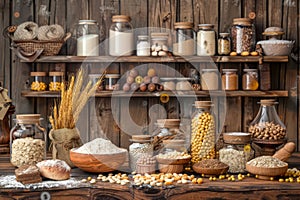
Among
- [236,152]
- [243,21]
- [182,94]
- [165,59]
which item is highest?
[243,21]

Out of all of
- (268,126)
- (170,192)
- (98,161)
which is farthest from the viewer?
(268,126)

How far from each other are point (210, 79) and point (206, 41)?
0.21 meters

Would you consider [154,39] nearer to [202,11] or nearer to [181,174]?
[202,11]

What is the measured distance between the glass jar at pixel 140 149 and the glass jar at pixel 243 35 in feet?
3.15

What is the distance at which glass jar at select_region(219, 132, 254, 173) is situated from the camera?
90.0 inches

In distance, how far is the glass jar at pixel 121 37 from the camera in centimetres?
299

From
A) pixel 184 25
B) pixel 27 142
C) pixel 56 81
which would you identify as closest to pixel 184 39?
pixel 184 25

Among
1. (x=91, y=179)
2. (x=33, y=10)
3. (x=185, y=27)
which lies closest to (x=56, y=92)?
(x=33, y=10)

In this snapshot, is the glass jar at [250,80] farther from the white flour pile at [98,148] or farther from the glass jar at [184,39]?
the white flour pile at [98,148]

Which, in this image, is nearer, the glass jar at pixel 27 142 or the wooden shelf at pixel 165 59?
the glass jar at pixel 27 142

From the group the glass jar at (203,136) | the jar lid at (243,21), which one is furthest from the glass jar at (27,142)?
the jar lid at (243,21)

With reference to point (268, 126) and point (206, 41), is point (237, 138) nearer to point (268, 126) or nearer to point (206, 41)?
point (268, 126)

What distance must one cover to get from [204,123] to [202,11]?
102cm

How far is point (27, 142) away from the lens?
7.54ft
